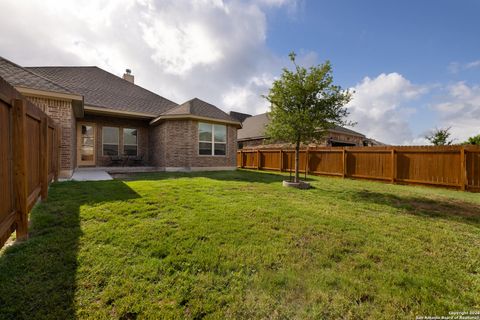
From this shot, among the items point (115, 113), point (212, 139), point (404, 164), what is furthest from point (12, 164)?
point (404, 164)

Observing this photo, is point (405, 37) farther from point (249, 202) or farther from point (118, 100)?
point (118, 100)

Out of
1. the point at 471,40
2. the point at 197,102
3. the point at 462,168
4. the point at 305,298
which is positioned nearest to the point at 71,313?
the point at 305,298

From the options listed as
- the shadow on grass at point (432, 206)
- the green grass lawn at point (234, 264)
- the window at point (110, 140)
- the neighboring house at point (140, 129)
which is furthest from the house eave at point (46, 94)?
the shadow on grass at point (432, 206)

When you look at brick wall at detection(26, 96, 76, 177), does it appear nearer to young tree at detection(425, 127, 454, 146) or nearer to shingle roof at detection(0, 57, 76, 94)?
shingle roof at detection(0, 57, 76, 94)

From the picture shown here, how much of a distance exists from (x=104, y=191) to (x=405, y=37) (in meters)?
13.9

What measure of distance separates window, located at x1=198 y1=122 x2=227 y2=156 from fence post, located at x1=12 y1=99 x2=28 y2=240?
985cm

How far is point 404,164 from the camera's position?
9258 millimetres

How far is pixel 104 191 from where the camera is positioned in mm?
5652

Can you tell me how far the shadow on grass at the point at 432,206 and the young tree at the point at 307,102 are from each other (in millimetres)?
2732

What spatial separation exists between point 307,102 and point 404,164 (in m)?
5.70

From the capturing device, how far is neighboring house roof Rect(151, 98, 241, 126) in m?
11.6

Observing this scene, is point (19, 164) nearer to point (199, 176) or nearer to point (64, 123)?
point (64, 123)

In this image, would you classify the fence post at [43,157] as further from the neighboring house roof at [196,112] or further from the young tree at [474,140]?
the young tree at [474,140]

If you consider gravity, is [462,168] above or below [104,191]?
above
